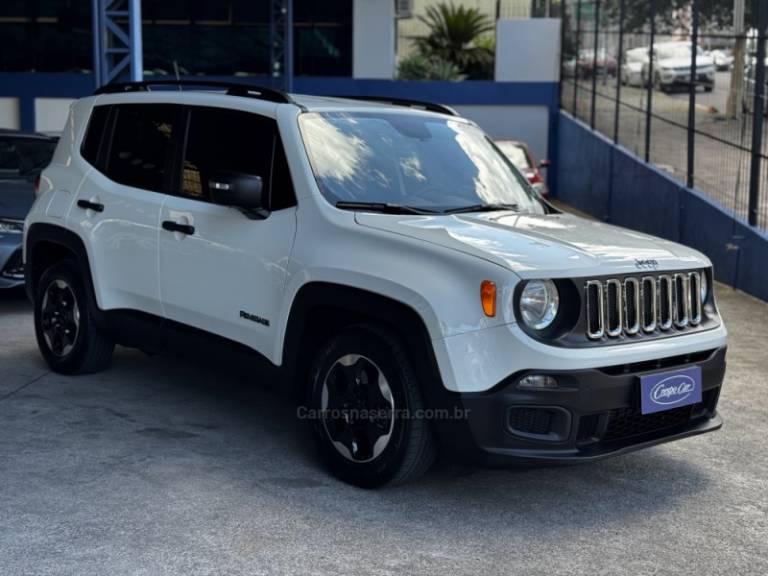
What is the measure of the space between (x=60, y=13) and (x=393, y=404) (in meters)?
25.1

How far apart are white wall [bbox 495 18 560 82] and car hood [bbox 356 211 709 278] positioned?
21.4 meters

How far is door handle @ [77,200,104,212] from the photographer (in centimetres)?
666

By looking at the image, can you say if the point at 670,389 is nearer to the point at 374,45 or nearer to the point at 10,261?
the point at 10,261

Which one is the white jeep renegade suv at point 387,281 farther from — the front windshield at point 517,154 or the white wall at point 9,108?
the white wall at point 9,108

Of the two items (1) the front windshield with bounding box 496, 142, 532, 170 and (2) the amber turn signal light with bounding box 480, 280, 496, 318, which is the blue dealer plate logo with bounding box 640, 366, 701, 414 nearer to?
(2) the amber turn signal light with bounding box 480, 280, 496, 318

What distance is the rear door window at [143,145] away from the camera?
6.33 meters

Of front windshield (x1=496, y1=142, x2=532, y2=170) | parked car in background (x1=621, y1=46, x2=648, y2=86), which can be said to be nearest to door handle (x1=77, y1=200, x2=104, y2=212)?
front windshield (x1=496, y1=142, x2=532, y2=170)

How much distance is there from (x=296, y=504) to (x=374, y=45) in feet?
77.3

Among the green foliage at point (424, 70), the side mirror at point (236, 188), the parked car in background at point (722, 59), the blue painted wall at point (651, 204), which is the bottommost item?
the blue painted wall at point (651, 204)

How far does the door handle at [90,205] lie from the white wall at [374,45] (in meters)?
21.1

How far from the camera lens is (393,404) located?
4.90 m

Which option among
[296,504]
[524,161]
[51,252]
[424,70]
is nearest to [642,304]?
[296,504]

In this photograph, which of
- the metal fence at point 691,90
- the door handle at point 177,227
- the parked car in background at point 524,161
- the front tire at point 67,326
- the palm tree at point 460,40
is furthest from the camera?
the palm tree at point 460,40

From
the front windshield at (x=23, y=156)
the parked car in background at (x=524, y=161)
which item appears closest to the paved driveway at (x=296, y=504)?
the front windshield at (x=23, y=156)
